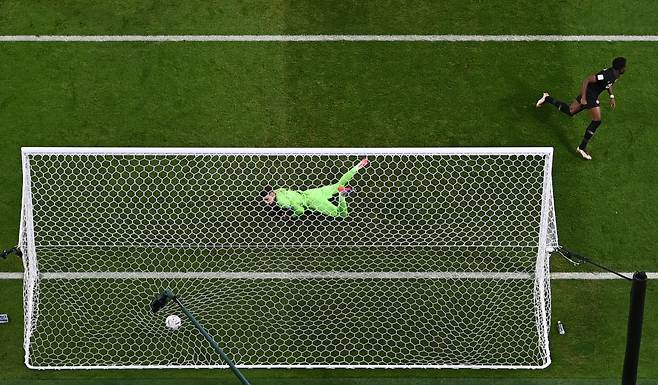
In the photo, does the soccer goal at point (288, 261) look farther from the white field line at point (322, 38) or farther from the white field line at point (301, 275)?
the white field line at point (322, 38)

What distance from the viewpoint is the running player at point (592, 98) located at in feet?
42.5

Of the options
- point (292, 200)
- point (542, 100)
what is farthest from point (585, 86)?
point (292, 200)

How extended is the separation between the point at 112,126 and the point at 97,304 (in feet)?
9.34

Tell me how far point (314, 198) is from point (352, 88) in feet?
8.01

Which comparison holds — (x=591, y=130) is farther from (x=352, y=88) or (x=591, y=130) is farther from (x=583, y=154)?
(x=352, y=88)

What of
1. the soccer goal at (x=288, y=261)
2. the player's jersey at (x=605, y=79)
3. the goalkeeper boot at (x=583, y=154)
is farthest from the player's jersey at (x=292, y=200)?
the player's jersey at (x=605, y=79)

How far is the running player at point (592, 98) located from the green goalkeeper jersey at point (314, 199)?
3.52 m

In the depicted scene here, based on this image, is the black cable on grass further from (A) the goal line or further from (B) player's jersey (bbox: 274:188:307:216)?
(A) the goal line

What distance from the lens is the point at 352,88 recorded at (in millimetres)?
14281

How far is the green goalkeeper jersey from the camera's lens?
12594 mm

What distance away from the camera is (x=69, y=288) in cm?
1263

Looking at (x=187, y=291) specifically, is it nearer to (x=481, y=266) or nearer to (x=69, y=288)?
(x=69, y=288)

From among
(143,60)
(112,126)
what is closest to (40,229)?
(112,126)

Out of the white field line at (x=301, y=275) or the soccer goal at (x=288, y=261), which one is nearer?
the soccer goal at (x=288, y=261)
